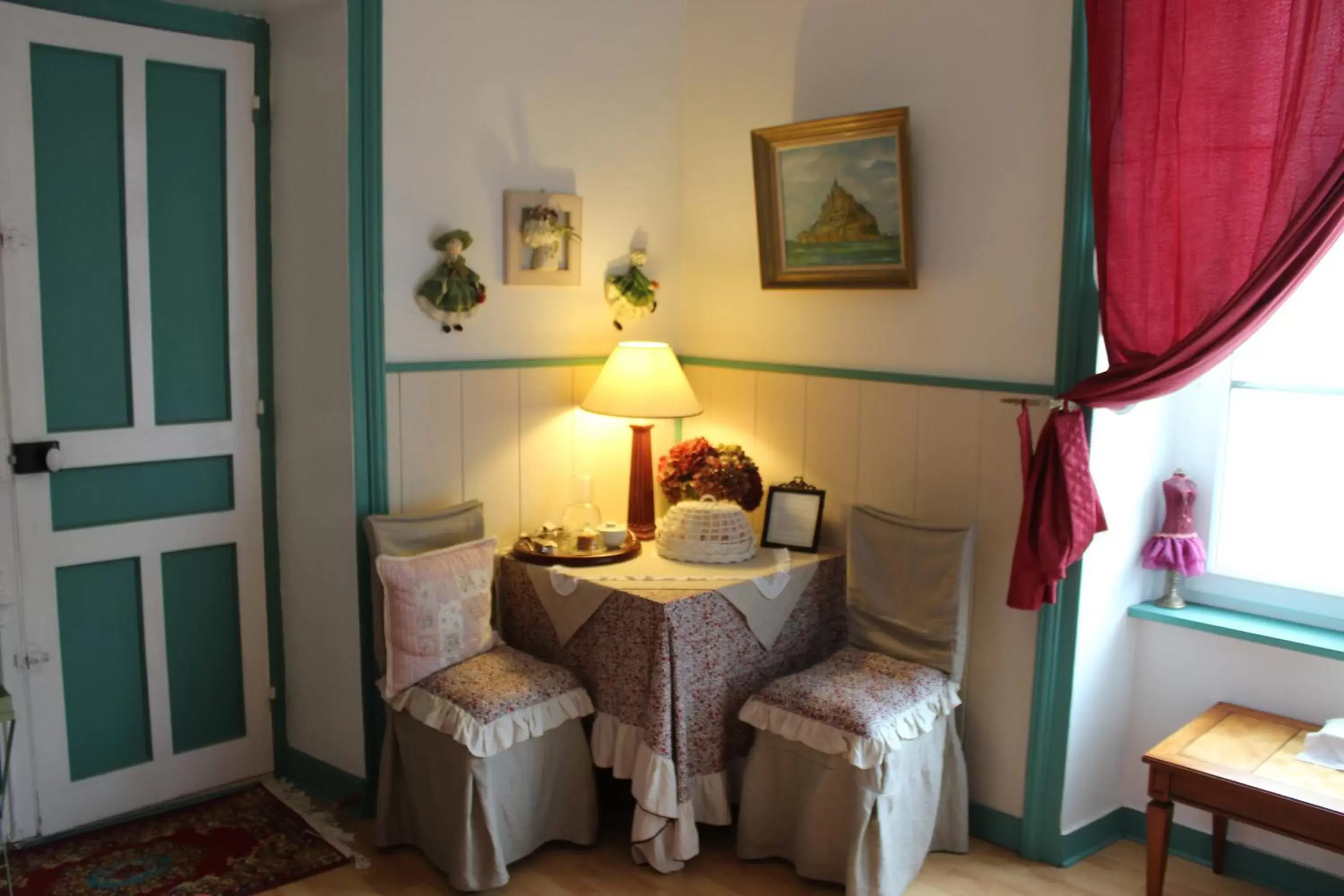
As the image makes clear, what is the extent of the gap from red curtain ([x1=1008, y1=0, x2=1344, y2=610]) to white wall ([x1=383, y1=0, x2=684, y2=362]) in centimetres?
145

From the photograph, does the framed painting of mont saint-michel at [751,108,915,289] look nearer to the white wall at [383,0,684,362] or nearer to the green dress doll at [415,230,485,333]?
the white wall at [383,0,684,362]

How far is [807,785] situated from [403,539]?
4.09 ft

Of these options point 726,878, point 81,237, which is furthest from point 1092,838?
point 81,237

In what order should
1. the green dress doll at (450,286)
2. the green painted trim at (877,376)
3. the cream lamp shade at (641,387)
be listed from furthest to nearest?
the cream lamp shade at (641,387)
the green dress doll at (450,286)
the green painted trim at (877,376)

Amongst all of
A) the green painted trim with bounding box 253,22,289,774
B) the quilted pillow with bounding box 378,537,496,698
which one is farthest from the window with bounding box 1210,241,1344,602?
the green painted trim with bounding box 253,22,289,774

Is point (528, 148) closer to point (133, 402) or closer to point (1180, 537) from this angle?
point (133, 402)

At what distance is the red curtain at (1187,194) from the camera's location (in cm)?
229

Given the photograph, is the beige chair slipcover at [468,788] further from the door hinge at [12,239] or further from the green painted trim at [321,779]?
the door hinge at [12,239]

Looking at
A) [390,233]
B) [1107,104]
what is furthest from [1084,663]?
[390,233]

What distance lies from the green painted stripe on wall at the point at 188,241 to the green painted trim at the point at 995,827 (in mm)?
2400

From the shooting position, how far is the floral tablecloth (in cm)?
277

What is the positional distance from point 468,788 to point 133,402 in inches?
54.5

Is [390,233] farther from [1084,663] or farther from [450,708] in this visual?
[1084,663]

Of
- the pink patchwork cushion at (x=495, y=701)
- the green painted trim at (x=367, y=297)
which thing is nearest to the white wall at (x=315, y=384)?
the green painted trim at (x=367, y=297)
